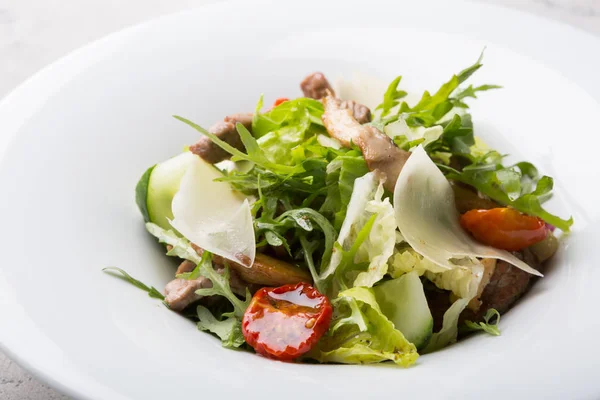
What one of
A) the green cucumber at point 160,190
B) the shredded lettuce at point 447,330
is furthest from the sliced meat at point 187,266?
the shredded lettuce at point 447,330

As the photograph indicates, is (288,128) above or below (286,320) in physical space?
above

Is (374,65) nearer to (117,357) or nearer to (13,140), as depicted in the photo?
(13,140)

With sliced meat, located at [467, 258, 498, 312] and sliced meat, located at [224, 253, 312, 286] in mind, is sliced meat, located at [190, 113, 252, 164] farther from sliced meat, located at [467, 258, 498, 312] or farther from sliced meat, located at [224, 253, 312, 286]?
sliced meat, located at [467, 258, 498, 312]

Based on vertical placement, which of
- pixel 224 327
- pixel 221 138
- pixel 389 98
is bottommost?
pixel 224 327

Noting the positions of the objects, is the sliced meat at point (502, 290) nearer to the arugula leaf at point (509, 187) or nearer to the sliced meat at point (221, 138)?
the arugula leaf at point (509, 187)

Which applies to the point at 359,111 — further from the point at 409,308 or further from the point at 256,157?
the point at 409,308


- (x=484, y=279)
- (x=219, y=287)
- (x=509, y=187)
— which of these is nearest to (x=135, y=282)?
(x=219, y=287)
